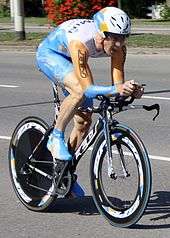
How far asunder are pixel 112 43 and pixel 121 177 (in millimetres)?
994

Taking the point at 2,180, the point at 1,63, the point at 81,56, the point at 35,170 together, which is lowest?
the point at 1,63

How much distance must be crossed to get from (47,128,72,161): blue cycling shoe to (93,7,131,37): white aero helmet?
0.90 meters

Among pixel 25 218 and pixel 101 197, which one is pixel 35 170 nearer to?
pixel 25 218

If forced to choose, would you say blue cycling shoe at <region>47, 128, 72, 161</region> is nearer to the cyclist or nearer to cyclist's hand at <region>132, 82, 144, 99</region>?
the cyclist

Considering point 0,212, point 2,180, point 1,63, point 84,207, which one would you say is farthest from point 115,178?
point 1,63

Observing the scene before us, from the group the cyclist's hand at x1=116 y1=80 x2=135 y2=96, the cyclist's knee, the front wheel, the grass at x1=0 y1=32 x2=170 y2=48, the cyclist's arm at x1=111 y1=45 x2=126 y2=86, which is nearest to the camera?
the cyclist's hand at x1=116 y1=80 x2=135 y2=96

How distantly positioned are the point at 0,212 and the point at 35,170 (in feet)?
1.49

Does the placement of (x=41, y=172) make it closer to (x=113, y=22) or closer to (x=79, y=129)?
(x=79, y=129)

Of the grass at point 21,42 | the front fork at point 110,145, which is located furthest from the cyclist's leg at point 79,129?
the grass at point 21,42

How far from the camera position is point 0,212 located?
19.8 feet

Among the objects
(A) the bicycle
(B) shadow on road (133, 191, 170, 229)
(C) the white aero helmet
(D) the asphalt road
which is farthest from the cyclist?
(B) shadow on road (133, 191, 170, 229)

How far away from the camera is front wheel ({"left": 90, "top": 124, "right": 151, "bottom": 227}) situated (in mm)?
5137

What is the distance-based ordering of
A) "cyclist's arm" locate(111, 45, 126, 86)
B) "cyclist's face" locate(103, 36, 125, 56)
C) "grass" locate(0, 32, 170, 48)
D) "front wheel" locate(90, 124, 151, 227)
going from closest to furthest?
"front wheel" locate(90, 124, 151, 227), "cyclist's face" locate(103, 36, 125, 56), "cyclist's arm" locate(111, 45, 126, 86), "grass" locate(0, 32, 170, 48)

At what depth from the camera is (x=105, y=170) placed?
5.43 metres
